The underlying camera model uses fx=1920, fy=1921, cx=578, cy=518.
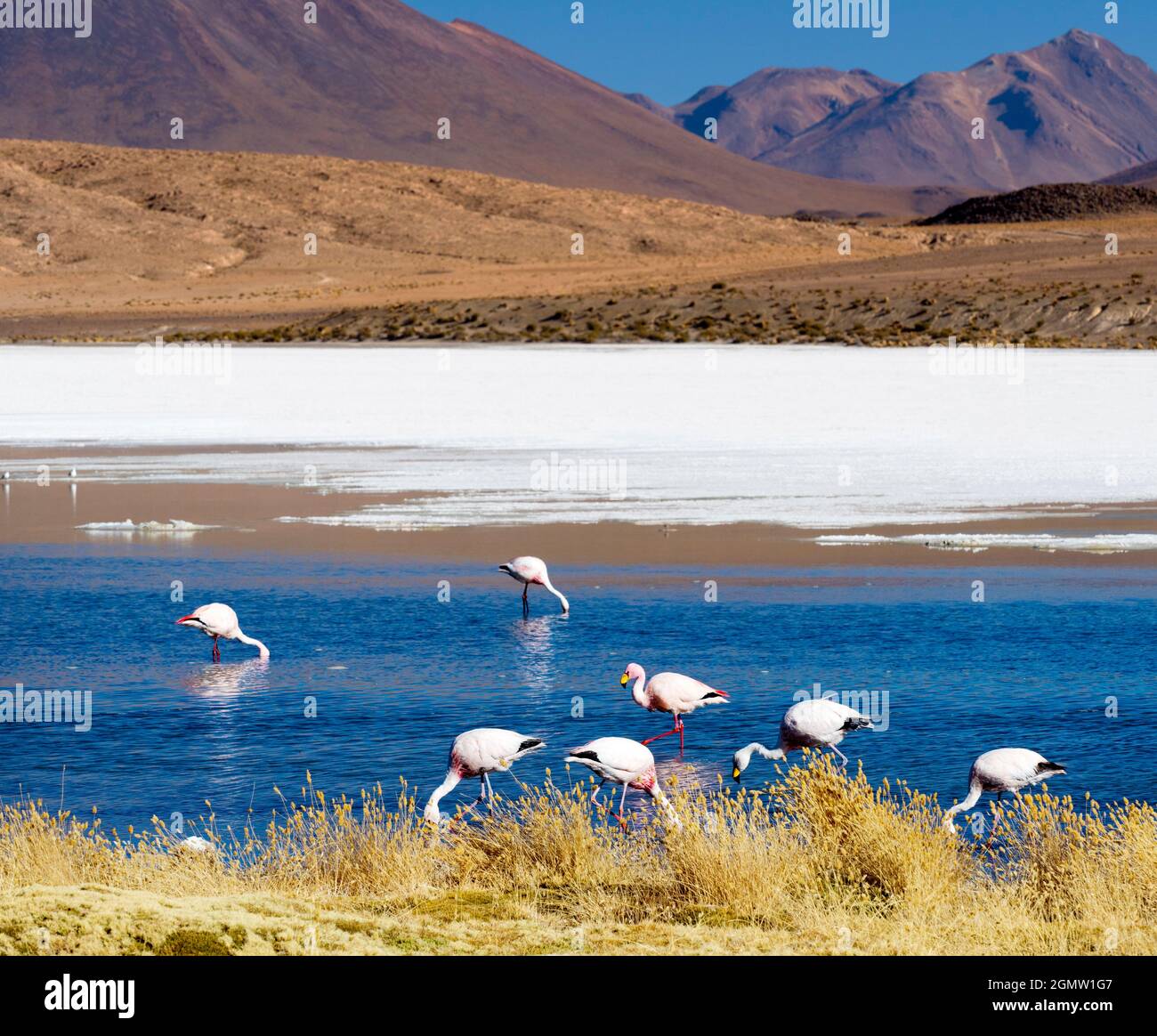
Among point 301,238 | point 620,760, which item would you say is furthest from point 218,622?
point 301,238

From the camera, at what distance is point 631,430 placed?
101 feet

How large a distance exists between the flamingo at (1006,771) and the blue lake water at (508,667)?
2.02 ft

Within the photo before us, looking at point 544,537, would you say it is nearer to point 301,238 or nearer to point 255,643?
point 255,643

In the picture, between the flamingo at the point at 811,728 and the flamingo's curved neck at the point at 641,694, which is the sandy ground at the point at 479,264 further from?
the flamingo at the point at 811,728

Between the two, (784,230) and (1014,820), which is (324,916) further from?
(784,230)

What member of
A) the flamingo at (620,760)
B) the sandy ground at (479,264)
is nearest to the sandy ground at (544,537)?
the flamingo at (620,760)

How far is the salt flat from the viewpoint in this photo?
2106 centimetres

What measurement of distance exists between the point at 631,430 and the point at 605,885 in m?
23.1

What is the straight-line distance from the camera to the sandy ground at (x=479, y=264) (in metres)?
61.6

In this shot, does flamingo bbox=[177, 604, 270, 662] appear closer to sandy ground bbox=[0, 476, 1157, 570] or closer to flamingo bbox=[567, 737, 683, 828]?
flamingo bbox=[567, 737, 683, 828]

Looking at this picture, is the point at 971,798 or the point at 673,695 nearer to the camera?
the point at 971,798

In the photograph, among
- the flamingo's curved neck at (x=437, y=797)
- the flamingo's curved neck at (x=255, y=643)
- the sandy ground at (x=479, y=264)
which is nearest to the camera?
the flamingo's curved neck at (x=437, y=797)
